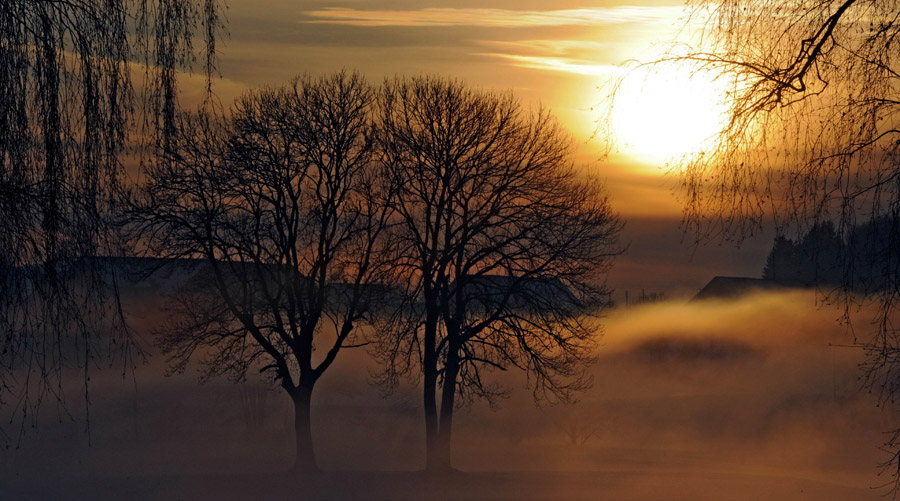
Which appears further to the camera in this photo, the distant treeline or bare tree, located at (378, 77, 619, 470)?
bare tree, located at (378, 77, 619, 470)

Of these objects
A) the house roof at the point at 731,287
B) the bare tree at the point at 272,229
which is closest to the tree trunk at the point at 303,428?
the bare tree at the point at 272,229

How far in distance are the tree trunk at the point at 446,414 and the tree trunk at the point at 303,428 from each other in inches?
138

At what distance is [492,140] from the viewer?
22844mm

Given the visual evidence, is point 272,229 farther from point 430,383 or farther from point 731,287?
point 731,287

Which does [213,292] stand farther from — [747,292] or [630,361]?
[747,292]

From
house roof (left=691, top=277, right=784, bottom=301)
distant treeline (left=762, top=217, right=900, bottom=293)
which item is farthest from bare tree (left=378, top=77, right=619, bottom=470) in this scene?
house roof (left=691, top=277, right=784, bottom=301)

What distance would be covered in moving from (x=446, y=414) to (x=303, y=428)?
4.08 metres

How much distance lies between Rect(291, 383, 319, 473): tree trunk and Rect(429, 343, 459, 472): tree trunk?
3510 mm

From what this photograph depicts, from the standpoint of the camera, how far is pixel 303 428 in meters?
24.7

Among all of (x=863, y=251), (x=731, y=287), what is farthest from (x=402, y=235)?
(x=731, y=287)

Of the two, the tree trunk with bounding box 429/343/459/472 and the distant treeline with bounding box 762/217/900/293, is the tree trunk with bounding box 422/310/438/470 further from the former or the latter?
the distant treeline with bounding box 762/217/900/293

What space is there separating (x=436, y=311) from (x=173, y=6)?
17972 mm

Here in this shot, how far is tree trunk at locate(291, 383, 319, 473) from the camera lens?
80.5 ft

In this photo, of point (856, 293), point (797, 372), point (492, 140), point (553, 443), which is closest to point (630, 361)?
point (797, 372)
